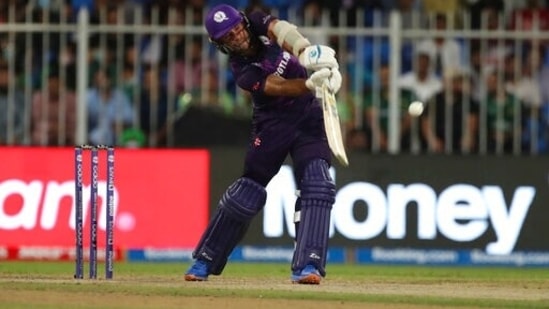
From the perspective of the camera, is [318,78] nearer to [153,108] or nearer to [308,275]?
[308,275]

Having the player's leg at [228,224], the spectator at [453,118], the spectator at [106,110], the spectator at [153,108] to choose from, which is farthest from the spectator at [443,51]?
the player's leg at [228,224]

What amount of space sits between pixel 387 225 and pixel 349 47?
2.07 meters

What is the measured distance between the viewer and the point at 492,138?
63.9ft

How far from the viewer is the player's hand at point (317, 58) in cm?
1252

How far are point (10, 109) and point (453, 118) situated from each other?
4.92 meters

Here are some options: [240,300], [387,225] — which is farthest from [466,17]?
[240,300]

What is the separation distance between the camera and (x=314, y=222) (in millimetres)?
12945

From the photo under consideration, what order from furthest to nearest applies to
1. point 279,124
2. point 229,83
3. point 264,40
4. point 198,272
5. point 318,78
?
1. point 229,83
2. point 198,272
3. point 279,124
4. point 264,40
5. point 318,78

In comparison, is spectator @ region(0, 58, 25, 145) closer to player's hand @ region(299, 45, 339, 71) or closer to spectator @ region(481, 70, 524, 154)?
spectator @ region(481, 70, 524, 154)

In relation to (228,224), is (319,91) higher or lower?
higher

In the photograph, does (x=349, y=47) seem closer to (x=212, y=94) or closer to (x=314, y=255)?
(x=212, y=94)

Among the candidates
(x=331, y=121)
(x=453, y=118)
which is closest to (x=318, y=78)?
(x=331, y=121)

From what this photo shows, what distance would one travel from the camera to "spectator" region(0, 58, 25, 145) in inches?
763

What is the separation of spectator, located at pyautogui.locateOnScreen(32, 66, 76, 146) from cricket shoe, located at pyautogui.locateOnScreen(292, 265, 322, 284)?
691 centimetres
